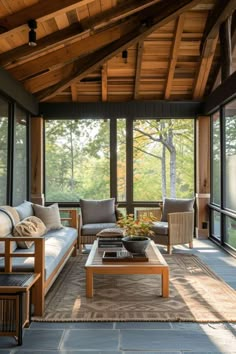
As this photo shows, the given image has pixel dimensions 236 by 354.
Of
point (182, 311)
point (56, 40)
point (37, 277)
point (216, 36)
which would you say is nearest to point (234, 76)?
point (216, 36)

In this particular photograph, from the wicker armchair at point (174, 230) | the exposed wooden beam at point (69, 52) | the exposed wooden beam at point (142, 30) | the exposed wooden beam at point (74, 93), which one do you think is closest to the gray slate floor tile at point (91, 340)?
the wicker armchair at point (174, 230)

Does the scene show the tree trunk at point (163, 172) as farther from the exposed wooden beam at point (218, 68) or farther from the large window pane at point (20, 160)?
the large window pane at point (20, 160)

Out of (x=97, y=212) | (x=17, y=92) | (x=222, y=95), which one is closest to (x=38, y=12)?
(x=17, y=92)

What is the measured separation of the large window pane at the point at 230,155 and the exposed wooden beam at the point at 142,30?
1.72m

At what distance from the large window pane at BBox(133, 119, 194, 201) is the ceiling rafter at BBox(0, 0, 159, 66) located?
3119 millimetres

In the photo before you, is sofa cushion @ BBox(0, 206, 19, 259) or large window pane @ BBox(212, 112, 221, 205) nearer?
sofa cushion @ BBox(0, 206, 19, 259)

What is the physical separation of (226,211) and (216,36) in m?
2.95

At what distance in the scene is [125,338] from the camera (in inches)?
111

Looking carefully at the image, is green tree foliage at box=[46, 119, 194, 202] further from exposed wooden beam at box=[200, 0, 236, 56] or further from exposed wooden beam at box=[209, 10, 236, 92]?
exposed wooden beam at box=[200, 0, 236, 56]

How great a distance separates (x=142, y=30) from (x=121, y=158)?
9.58ft

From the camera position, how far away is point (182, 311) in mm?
3373

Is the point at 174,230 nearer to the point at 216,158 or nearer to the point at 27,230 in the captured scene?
the point at 216,158

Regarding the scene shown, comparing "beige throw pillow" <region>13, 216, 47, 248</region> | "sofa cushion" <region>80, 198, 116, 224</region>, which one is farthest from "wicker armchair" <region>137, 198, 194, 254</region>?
"beige throw pillow" <region>13, 216, 47, 248</region>

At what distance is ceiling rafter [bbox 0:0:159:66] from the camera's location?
15.2 ft
